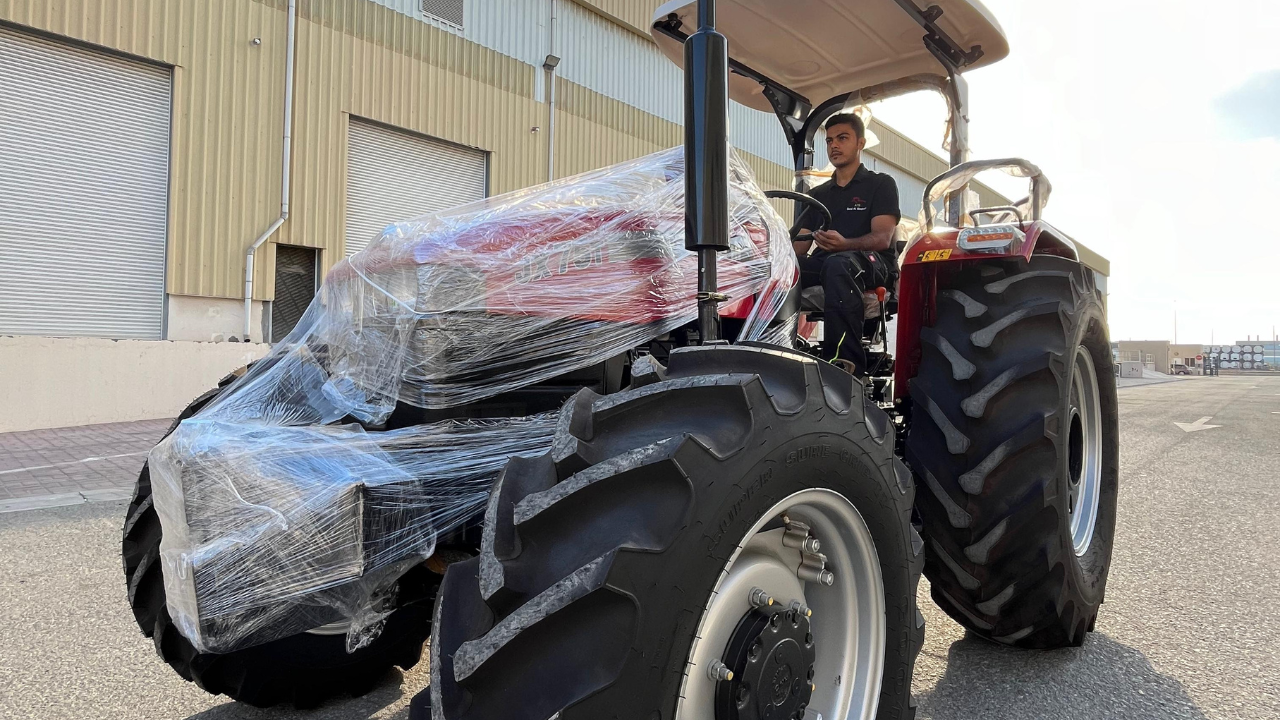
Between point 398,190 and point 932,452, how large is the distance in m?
11.2

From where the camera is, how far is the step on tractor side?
1.21m

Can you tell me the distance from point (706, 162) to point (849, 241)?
1594mm

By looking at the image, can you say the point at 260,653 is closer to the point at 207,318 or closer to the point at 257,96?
the point at 207,318

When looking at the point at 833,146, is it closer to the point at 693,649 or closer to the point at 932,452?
the point at 932,452

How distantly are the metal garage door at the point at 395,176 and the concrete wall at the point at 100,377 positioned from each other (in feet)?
8.33

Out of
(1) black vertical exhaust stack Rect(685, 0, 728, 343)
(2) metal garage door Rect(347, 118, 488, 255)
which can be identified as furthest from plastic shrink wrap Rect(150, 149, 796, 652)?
(2) metal garage door Rect(347, 118, 488, 255)

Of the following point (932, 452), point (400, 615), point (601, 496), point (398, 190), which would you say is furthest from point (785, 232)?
point (398, 190)

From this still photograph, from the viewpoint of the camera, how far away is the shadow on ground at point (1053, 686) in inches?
89.0

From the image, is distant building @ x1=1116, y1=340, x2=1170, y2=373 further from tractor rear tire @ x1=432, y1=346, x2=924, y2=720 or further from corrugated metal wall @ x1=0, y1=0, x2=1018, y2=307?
tractor rear tire @ x1=432, y1=346, x2=924, y2=720

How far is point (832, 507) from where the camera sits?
1.60 m

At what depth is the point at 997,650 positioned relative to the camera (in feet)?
8.95

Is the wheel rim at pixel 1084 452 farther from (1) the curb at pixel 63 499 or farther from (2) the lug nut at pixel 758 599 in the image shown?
(1) the curb at pixel 63 499

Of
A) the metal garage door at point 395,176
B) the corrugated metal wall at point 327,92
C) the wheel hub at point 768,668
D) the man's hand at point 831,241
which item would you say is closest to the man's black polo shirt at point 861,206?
the man's hand at point 831,241

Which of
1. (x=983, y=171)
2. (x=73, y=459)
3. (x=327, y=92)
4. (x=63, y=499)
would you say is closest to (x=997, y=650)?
(x=983, y=171)
